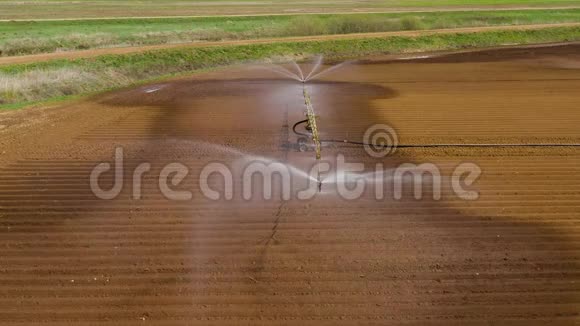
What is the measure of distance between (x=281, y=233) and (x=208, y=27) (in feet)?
108

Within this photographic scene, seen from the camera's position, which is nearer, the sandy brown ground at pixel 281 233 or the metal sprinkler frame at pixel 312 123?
the sandy brown ground at pixel 281 233

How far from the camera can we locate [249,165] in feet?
42.3

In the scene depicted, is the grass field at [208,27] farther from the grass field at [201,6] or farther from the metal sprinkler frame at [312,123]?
the metal sprinkler frame at [312,123]

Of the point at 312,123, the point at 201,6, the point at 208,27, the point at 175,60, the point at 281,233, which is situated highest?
the point at 201,6

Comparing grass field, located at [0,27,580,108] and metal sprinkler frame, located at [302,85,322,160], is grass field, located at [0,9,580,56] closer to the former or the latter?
grass field, located at [0,27,580,108]

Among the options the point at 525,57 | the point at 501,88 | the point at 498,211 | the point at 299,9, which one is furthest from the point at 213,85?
the point at 299,9

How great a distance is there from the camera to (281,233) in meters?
9.77

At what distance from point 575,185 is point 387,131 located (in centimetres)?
496

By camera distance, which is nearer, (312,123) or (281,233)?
(281,233)

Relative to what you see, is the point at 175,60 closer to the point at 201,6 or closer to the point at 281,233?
the point at 281,233

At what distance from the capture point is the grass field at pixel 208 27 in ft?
106

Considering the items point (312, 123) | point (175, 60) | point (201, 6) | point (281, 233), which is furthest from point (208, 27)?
point (281, 233)

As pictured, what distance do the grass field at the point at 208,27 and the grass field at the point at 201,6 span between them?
6.83 m

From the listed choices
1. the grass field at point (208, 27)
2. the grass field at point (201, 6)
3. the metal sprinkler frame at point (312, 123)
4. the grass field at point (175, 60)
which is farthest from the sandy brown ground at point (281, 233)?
the grass field at point (201, 6)
